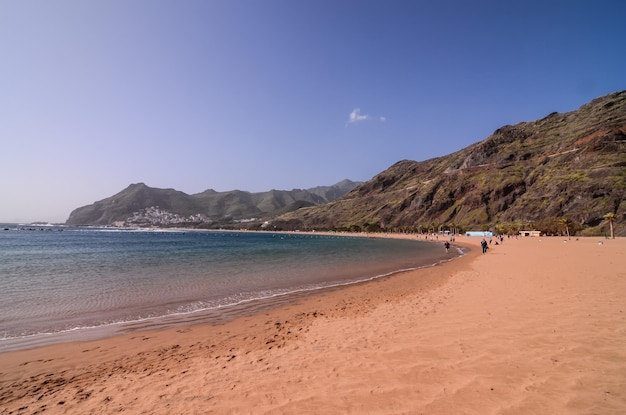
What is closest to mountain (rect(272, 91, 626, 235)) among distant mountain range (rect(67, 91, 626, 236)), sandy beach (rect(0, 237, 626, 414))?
distant mountain range (rect(67, 91, 626, 236))

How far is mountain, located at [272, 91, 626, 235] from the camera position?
8988 cm

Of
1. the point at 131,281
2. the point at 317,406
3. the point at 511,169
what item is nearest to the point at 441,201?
the point at 511,169

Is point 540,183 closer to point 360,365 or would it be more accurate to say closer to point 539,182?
point 539,182

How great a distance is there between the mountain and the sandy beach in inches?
3352

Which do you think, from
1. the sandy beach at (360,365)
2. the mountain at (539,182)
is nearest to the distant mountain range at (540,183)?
the mountain at (539,182)

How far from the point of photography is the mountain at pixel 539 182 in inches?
3538

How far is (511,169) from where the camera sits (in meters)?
148

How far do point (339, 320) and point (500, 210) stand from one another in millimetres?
138798

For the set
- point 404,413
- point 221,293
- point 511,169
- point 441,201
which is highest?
point 511,169

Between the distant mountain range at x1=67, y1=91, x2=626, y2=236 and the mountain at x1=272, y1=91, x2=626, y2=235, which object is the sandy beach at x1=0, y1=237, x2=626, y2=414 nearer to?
the distant mountain range at x1=67, y1=91, x2=626, y2=236

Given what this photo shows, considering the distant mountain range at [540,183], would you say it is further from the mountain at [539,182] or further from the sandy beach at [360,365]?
the sandy beach at [360,365]

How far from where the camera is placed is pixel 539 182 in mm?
118812

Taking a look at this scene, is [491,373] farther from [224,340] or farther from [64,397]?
[64,397]

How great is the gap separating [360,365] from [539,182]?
460 feet
